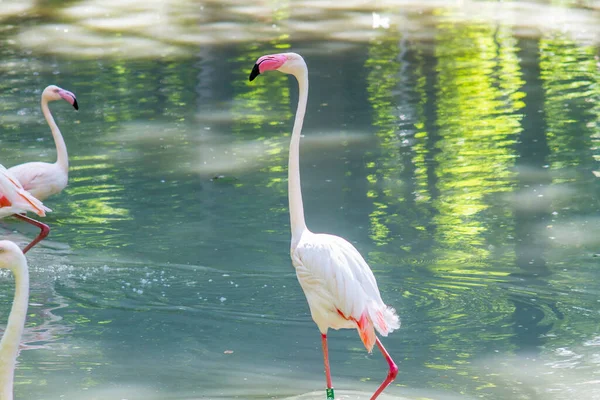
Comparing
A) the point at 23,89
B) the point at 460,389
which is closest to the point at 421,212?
the point at 460,389

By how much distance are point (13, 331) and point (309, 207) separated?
4.47 meters

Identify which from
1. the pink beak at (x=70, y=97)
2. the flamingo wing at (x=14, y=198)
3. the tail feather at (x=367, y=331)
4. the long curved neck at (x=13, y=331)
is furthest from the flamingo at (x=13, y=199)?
the long curved neck at (x=13, y=331)

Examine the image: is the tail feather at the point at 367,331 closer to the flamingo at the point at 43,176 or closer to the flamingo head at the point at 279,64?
the flamingo head at the point at 279,64

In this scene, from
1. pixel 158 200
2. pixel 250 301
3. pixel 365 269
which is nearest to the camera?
pixel 365 269

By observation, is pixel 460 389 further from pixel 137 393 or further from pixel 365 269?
pixel 137 393

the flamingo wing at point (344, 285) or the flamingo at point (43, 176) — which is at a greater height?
the flamingo wing at point (344, 285)

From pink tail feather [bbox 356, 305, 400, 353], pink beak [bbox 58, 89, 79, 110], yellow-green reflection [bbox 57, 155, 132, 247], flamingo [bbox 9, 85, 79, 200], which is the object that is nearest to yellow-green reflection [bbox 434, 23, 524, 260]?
pink tail feather [bbox 356, 305, 400, 353]

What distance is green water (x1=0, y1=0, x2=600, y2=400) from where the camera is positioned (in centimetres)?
526

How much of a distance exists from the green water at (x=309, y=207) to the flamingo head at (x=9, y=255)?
1.66 m

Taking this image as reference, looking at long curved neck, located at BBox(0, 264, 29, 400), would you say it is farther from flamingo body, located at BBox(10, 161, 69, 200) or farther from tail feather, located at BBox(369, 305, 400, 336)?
flamingo body, located at BBox(10, 161, 69, 200)

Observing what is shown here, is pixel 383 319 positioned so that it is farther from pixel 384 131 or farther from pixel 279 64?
pixel 384 131

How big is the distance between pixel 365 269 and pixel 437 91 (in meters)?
6.75

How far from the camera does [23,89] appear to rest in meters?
11.7

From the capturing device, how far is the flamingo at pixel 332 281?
4535 millimetres
